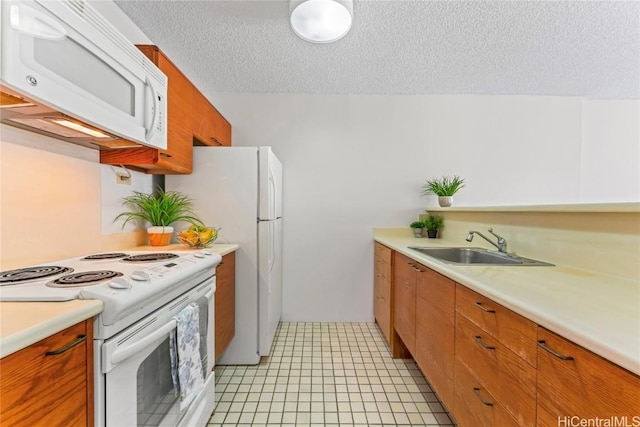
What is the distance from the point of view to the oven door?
82cm

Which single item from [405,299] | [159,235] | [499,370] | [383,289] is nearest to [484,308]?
[499,370]

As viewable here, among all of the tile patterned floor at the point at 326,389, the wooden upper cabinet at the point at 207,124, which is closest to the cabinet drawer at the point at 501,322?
the tile patterned floor at the point at 326,389

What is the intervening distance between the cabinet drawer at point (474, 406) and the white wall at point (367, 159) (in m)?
1.74

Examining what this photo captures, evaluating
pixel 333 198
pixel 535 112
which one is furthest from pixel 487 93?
pixel 333 198

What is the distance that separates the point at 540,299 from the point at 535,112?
2932 millimetres

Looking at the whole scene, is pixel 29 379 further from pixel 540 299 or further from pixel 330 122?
pixel 330 122

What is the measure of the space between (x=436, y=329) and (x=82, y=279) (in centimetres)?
153

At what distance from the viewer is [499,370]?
0.93 metres

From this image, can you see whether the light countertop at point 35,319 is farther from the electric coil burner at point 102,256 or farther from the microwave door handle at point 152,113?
the microwave door handle at point 152,113

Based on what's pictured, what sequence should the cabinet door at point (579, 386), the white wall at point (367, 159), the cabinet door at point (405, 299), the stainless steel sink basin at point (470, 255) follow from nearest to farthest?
the cabinet door at point (579, 386), the stainless steel sink basin at point (470, 255), the cabinet door at point (405, 299), the white wall at point (367, 159)

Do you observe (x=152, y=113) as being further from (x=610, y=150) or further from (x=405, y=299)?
(x=610, y=150)

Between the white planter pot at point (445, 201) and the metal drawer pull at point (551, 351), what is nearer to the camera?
the metal drawer pull at point (551, 351)

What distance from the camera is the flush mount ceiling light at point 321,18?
1.59m

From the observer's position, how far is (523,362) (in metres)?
0.82
